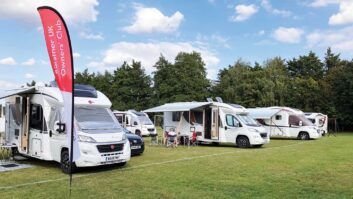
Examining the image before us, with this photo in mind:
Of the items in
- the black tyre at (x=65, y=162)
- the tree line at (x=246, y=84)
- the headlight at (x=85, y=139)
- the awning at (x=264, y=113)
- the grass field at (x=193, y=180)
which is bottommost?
the grass field at (x=193, y=180)

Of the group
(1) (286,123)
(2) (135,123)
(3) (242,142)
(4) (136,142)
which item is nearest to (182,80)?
(2) (135,123)

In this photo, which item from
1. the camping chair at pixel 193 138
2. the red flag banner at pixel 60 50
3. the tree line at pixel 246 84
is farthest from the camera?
the tree line at pixel 246 84

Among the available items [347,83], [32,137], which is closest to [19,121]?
[32,137]

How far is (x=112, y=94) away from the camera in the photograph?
68375 mm

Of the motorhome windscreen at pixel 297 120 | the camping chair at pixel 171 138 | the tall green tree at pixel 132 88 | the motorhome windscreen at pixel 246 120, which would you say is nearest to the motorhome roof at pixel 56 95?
the camping chair at pixel 171 138

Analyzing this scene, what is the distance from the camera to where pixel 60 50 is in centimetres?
618

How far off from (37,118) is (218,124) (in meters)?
10.6

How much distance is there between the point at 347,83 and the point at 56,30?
44.2 metres

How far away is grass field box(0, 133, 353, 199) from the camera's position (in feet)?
25.3

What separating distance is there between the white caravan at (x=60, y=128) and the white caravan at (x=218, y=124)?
8869mm

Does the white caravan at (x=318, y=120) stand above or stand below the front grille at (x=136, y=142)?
above

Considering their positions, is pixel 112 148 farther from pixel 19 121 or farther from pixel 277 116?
pixel 277 116

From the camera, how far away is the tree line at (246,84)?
1823 inches

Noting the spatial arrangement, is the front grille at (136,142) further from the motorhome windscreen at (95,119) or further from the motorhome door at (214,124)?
the motorhome door at (214,124)
